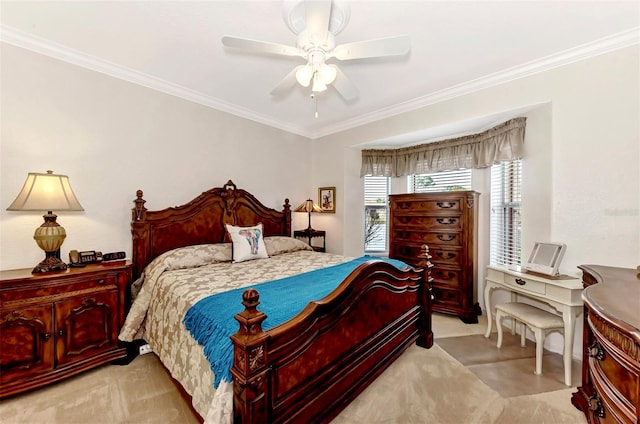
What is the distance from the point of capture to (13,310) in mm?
1813

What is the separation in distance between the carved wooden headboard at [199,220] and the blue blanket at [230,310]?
4.86 feet

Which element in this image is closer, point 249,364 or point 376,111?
point 249,364

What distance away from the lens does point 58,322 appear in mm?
1981

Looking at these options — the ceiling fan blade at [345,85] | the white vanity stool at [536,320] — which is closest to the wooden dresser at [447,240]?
the white vanity stool at [536,320]

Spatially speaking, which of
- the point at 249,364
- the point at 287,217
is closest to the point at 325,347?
the point at 249,364

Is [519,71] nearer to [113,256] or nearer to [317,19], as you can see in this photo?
[317,19]

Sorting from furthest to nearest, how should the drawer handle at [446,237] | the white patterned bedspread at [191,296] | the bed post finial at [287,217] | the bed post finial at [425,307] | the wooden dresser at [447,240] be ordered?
the bed post finial at [287,217] < the drawer handle at [446,237] < the wooden dresser at [447,240] < the bed post finial at [425,307] < the white patterned bedspread at [191,296]

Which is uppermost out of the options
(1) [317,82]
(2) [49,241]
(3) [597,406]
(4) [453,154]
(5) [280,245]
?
(1) [317,82]

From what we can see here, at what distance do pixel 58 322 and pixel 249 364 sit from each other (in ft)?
6.20

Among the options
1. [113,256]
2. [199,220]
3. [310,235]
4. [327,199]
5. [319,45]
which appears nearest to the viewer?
[319,45]

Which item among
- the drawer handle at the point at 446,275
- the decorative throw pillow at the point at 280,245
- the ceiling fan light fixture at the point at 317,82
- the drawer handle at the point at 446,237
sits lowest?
the drawer handle at the point at 446,275

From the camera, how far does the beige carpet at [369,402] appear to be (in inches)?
66.9

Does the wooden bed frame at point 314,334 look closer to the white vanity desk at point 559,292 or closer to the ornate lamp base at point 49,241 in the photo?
the ornate lamp base at point 49,241

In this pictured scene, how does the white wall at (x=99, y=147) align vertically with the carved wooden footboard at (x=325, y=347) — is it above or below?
above
